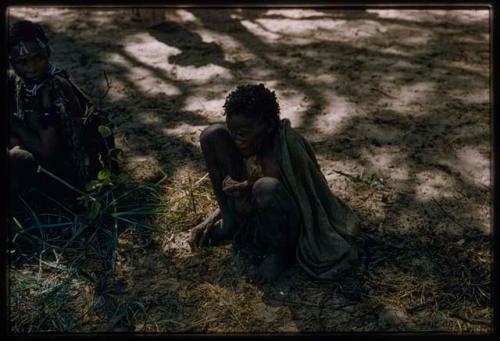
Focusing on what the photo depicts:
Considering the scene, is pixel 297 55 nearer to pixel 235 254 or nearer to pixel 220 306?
pixel 235 254

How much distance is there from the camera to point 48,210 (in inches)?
165

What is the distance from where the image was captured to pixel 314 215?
3.57 meters

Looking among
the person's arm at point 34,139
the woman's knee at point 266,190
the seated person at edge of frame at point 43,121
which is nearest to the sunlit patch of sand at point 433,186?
the woman's knee at point 266,190

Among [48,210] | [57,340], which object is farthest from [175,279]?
[48,210]

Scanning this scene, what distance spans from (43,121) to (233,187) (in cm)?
134

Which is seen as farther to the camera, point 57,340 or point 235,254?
point 235,254

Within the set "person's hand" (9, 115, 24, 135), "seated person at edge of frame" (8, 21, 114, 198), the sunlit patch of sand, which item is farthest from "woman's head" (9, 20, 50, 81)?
the sunlit patch of sand

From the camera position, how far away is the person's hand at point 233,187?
139 inches

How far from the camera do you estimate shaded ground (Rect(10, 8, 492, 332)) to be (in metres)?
3.45

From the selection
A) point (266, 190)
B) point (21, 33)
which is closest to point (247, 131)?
point (266, 190)

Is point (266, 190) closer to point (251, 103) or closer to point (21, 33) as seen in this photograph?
point (251, 103)

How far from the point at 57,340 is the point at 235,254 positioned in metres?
1.14

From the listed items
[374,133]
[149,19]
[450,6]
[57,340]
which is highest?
[450,6]

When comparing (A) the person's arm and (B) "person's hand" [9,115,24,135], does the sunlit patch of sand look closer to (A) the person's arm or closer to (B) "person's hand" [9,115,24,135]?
(A) the person's arm
